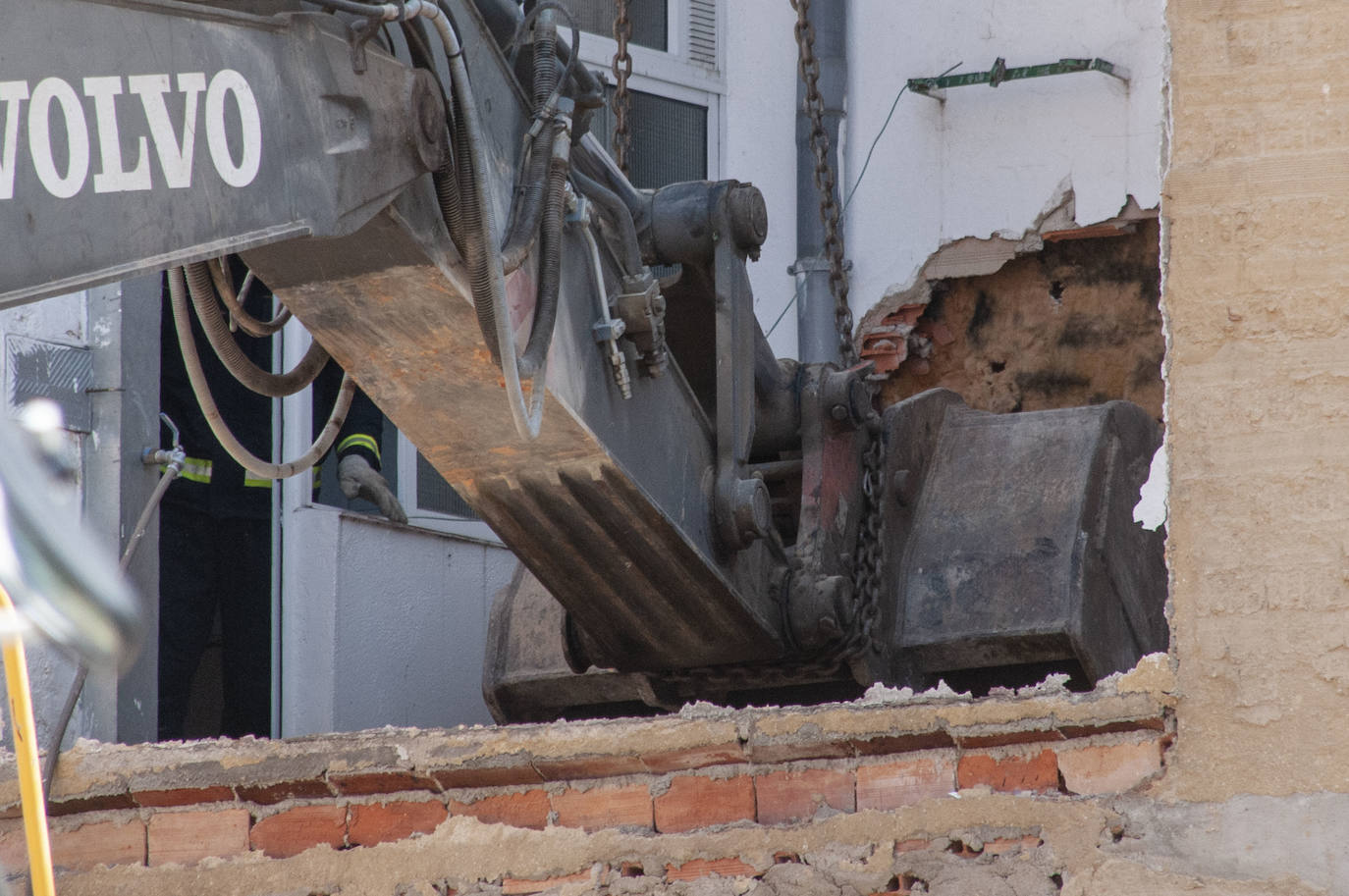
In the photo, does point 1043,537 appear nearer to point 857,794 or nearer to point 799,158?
point 857,794

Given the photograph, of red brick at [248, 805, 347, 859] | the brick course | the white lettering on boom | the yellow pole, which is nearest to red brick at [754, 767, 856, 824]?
the brick course

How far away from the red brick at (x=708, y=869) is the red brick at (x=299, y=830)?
64 cm

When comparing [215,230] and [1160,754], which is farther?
[1160,754]

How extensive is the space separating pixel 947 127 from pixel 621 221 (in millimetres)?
4667

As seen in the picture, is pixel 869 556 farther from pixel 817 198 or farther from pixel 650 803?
pixel 817 198

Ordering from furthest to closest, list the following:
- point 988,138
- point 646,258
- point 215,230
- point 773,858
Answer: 1. point 988,138
2. point 646,258
3. point 773,858
4. point 215,230

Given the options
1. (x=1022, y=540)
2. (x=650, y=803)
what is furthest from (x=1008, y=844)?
(x=1022, y=540)

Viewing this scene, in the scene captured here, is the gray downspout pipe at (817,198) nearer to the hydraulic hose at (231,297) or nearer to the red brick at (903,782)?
the hydraulic hose at (231,297)

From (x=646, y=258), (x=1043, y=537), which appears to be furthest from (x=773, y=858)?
(x=1043, y=537)

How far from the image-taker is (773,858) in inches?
116

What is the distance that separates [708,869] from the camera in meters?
2.97

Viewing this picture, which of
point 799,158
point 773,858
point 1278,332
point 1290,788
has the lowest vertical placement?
point 773,858

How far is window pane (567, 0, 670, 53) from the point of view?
871cm

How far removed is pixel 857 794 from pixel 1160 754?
491mm
